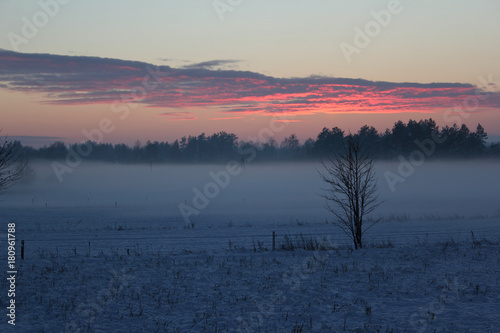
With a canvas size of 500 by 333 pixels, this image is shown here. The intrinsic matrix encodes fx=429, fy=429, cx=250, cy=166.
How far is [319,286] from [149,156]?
181m

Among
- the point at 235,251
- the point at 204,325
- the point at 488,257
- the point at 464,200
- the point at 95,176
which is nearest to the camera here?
the point at 204,325

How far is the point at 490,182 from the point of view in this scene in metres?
98.0

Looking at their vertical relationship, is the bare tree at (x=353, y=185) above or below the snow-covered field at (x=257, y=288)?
above

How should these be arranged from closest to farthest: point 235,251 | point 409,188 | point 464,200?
point 235,251
point 464,200
point 409,188

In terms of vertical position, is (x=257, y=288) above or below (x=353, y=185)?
below

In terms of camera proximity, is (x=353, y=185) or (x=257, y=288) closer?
(x=257, y=288)

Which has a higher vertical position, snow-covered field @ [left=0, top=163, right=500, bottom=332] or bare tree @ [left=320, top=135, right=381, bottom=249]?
bare tree @ [left=320, top=135, right=381, bottom=249]

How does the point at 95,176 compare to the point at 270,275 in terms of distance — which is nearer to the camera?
the point at 270,275

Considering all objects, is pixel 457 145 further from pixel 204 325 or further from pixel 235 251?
pixel 204 325

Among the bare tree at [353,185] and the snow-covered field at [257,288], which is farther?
the bare tree at [353,185]

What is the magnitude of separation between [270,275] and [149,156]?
179 m

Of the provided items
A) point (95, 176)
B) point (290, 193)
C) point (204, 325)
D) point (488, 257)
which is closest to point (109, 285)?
point (204, 325)

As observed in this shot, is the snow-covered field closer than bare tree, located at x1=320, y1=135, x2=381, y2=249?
Yes

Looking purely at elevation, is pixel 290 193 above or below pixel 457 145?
below
